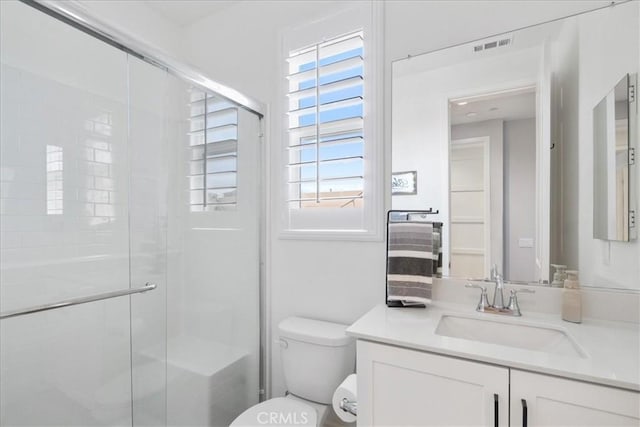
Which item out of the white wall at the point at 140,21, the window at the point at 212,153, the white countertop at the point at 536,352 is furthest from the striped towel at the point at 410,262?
the white wall at the point at 140,21

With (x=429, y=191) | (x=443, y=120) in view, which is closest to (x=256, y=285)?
(x=429, y=191)

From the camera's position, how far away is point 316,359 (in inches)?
57.4

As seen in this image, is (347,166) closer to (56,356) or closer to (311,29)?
(311,29)

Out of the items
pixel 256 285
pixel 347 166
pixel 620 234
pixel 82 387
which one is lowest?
pixel 82 387

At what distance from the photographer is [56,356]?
1358 mm

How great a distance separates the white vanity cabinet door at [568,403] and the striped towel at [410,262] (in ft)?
1.57

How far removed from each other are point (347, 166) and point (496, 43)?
83 cm

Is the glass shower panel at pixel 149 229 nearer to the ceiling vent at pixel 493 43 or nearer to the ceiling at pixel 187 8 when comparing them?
the ceiling at pixel 187 8

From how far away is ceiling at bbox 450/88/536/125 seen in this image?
1.27m

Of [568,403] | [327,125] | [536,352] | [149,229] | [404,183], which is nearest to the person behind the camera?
[568,403]

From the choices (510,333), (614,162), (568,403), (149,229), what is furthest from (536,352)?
(149,229)

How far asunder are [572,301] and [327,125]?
4.29ft

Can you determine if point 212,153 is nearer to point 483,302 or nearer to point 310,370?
point 310,370

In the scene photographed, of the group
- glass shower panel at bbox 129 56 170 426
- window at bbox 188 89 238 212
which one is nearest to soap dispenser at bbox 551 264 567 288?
window at bbox 188 89 238 212
